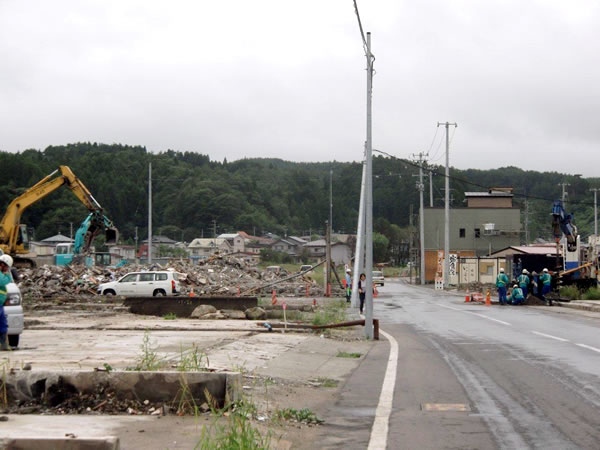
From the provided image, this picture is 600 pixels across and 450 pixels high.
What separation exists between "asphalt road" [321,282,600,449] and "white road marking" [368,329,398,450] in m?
0.07

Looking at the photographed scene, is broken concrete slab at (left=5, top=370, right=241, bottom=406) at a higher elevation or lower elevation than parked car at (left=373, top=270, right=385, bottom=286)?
higher

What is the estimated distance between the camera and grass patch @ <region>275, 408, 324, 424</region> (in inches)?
327

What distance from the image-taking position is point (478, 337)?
1969cm

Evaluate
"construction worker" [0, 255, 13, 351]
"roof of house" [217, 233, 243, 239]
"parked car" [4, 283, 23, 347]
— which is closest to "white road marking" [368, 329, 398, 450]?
"construction worker" [0, 255, 13, 351]

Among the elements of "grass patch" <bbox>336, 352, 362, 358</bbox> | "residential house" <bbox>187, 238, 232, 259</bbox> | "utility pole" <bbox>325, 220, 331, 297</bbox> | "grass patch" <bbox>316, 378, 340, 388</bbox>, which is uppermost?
"residential house" <bbox>187, 238, 232, 259</bbox>

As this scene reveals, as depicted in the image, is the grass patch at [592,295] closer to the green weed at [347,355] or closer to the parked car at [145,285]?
the parked car at [145,285]

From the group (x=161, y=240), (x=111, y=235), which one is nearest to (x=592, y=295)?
(x=111, y=235)

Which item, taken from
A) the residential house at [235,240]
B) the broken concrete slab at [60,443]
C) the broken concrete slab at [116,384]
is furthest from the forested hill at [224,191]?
the broken concrete slab at [60,443]

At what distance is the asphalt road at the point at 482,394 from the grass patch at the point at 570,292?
2099cm

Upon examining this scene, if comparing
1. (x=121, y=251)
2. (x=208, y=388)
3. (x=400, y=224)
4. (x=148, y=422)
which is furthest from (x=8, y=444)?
(x=400, y=224)

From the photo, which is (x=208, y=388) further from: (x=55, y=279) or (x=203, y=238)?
(x=203, y=238)

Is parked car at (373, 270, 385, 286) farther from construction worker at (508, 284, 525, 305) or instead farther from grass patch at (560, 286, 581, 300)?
construction worker at (508, 284, 525, 305)

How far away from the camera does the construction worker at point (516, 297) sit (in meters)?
38.5

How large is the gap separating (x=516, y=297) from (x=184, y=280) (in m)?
20.5
